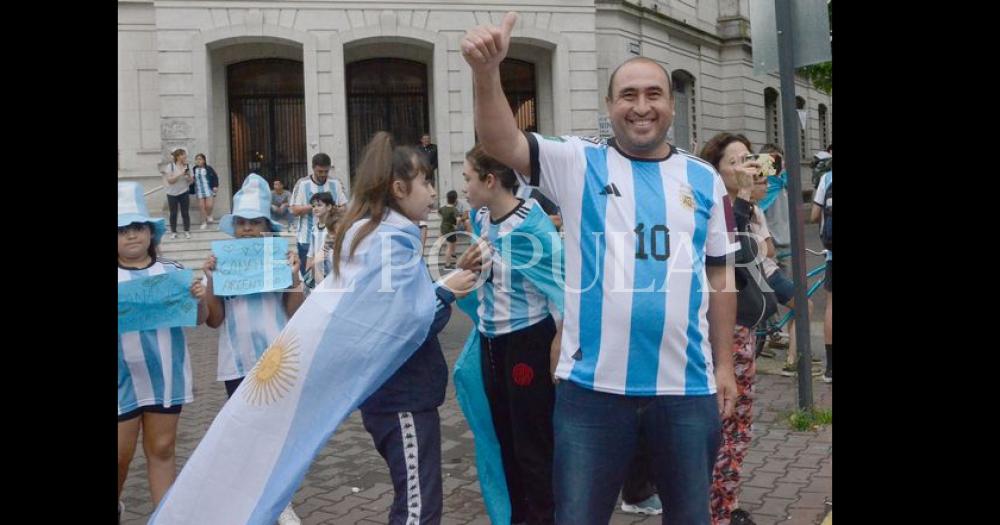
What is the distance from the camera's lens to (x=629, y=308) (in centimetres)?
291

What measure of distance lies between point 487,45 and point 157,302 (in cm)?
236

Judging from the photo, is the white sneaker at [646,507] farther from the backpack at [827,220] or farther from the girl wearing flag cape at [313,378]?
the backpack at [827,220]

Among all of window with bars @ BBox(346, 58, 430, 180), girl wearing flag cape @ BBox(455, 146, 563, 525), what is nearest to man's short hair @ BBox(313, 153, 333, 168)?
girl wearing flag cape @ BBox(455, 146, 563, 525)

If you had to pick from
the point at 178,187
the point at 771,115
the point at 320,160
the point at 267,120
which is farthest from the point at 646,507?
the point at 771,115

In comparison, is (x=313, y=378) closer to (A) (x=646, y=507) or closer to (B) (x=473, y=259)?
(B) (x=473, y=259)

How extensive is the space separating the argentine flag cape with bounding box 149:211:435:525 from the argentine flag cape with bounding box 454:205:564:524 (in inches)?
28.9

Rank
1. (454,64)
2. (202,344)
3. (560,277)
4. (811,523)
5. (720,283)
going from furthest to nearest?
(454,64), (202,344), (811,523), (560,277), (720,283)

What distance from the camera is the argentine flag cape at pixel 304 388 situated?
11.0 feet

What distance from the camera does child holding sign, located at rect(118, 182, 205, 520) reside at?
4.14m

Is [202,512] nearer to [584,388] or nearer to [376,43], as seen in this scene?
[584,388]

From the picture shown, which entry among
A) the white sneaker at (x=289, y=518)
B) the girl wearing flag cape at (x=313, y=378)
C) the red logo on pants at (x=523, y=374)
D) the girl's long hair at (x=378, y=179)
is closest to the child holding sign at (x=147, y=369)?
the white sneaker at (x=289, y=518)
